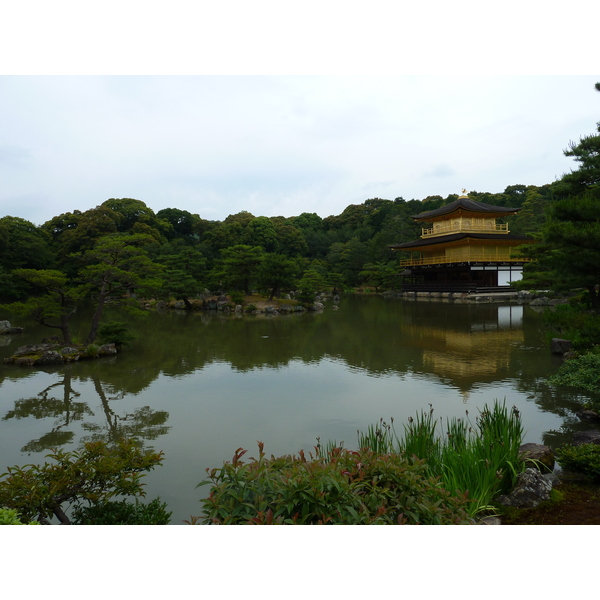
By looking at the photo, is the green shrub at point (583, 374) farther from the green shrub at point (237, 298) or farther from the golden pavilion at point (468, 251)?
the golden pavilion at point (468, 251)

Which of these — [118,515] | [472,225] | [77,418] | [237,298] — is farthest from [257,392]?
[472,225]

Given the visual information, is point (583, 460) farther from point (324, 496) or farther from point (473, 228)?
point (473, 228)

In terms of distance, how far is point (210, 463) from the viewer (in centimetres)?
444

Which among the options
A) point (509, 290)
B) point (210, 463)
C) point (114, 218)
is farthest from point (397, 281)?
point (210, 463)

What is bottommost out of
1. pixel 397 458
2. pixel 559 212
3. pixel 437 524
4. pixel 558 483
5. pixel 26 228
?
pixel 558 483

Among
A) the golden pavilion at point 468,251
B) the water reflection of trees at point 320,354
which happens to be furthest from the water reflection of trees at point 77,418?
the golden pavilion at point 468,251

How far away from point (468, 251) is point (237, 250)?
46.5ft

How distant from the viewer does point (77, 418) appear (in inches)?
241

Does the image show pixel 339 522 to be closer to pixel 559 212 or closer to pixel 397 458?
pixel 397 458

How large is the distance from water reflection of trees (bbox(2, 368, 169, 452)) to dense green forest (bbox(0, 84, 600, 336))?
368cm

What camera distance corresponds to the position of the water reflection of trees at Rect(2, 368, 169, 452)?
5320 millimetres

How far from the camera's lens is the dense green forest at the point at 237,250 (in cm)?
722

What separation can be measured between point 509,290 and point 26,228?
31.1 metres

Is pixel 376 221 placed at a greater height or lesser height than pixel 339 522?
greater
